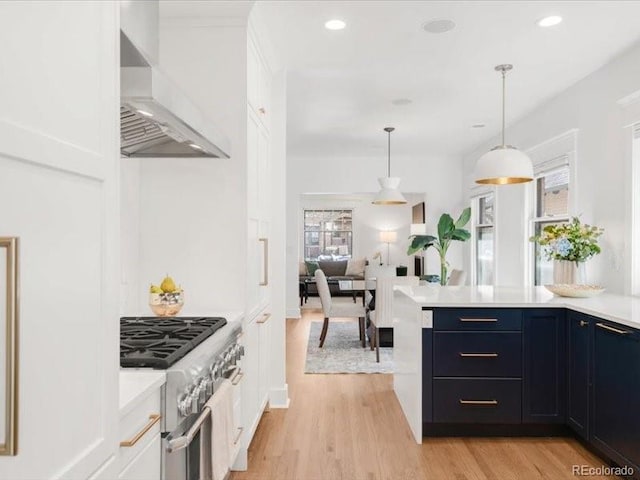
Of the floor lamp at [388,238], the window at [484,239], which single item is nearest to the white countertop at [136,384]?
the window at [484,239]

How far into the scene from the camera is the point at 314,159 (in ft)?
26.8

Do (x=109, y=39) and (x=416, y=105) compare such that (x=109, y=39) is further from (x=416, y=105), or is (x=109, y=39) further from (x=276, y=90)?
(x=416, y=105)

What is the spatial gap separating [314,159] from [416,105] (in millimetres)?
3290

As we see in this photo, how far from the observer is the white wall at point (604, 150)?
363cm

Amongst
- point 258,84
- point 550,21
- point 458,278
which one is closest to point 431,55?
point 550,21

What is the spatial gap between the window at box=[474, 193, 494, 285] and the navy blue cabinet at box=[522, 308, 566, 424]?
12.5 feet

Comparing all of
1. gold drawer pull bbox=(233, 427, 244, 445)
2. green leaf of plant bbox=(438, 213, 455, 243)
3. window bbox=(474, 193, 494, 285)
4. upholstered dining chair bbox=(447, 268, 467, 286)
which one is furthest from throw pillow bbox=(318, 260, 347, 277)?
gold drawer pull bbox=(233, 427, 244, 445)

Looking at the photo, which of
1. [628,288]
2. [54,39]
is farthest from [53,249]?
[628,288]

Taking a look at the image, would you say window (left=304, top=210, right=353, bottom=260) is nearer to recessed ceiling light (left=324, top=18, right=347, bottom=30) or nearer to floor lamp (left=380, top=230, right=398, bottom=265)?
floor lamp (left=380, top=230, right=398, bottom=265)

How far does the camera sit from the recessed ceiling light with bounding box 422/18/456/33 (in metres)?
3.07

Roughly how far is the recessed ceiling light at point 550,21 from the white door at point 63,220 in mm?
2826

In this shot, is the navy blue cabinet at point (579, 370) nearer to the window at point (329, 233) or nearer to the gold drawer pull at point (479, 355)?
the gold drawer pull at point (479, 355)

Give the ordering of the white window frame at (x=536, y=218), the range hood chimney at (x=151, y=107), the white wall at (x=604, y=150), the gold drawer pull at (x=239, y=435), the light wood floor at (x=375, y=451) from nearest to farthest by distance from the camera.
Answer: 1. the range hood chimney at (x=151, y=107)
2. the gold drawer pull at (x=239, y=435)
3. the light wood floor at (x=375, y=451)
4. the white wall at (x=604, y=150)
5. the white window frame at (x=536, y=218)

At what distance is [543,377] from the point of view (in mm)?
3125
